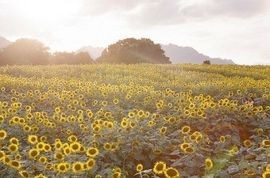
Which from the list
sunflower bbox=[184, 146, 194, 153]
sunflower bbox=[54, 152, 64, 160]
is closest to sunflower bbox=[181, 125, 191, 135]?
sunflower bbox=[184, 146, 194, 153]

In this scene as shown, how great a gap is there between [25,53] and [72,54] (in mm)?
6002

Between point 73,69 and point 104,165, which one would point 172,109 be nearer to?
point 104,165

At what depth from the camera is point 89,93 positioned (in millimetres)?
12023

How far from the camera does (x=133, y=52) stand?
178 feet

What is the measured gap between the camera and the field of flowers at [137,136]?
18.7 feet

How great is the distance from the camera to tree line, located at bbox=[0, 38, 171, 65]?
52.3 metres

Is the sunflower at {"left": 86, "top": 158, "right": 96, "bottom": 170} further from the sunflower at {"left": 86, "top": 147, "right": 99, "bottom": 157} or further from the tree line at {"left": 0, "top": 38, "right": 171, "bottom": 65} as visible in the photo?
the tree line at {"left": 0, "top": 38, "right": 171, "bottom": 65}

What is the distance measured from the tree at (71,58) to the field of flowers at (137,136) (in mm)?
41303

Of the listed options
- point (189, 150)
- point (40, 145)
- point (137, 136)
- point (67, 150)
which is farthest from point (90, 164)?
point (137, 136)

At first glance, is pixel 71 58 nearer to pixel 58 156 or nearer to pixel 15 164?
pixel 58 156

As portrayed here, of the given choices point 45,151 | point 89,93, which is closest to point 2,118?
point 45,151

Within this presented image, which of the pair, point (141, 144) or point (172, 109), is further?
point (172, 109)

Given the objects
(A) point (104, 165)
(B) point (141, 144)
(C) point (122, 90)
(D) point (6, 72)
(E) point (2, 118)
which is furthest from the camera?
(D) point (6, 72)

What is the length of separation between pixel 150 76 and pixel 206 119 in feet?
33.1
